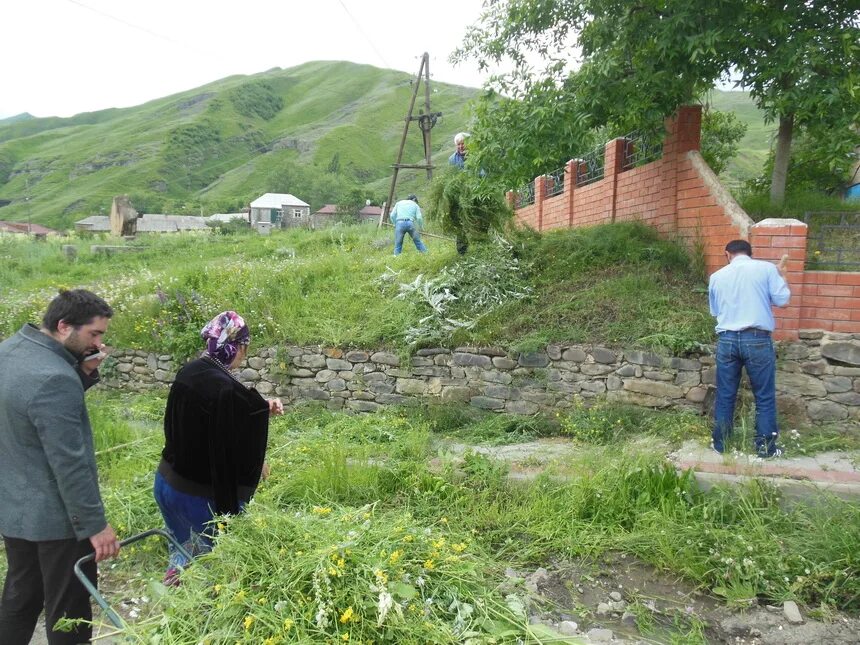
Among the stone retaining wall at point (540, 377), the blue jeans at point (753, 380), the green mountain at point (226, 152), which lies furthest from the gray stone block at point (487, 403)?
the green mountain at point (226, 152)

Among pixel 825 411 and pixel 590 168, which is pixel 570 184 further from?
pixel 825 411

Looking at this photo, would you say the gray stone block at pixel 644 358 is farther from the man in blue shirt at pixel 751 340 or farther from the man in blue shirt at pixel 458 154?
the man in blue shirt at pixel 458 154

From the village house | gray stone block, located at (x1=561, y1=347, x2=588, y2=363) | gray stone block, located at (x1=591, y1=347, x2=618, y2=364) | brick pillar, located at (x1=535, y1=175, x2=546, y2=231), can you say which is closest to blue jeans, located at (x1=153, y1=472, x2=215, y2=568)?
gray stone block, located at (x1=561, y1=347, x2=588, y2=363)

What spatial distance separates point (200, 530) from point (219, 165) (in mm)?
107947

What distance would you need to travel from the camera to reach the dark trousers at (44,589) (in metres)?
2.59

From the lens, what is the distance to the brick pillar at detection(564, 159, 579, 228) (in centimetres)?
1002

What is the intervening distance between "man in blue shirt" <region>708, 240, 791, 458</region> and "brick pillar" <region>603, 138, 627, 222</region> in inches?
146

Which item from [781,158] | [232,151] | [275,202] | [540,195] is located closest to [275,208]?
[275,202]

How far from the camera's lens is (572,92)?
6672 mm

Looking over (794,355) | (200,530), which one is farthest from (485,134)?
(200,530)

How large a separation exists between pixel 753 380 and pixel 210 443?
4521 millimetres

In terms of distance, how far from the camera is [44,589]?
8.73 feet

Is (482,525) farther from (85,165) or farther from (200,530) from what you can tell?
(85,165)

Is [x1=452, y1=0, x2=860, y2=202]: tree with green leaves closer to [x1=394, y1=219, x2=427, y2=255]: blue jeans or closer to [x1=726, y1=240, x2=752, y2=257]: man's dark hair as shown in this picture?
[x1=726, y1=240, x2=752, y2=257]: man's dark hair
